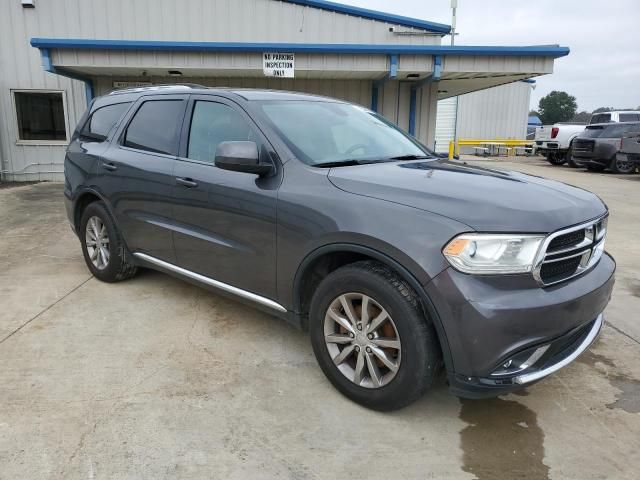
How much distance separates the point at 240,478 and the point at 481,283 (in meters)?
1.39

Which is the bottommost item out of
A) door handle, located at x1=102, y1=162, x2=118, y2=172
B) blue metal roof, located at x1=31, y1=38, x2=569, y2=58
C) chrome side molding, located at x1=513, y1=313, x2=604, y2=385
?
chrome side molding, located at x1=513, y1=313, x2=604, y2=385

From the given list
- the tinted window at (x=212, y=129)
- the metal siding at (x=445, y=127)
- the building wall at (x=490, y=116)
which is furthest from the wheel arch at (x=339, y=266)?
the building wall at (x=490, y=116)

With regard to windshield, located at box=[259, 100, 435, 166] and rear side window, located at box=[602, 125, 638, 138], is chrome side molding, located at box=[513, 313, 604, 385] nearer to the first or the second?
windshield, located at box=[259, 100, 435, 166]

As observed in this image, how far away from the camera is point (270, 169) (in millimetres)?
3041

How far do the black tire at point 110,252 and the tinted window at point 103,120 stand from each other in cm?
68

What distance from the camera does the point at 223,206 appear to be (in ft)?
10.8

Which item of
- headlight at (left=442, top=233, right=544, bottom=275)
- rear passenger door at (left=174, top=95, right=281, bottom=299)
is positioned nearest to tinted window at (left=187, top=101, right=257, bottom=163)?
rear passenger door at (left=174, top=95, right=281, bottom=299)

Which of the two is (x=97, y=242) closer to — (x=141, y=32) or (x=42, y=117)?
(x=141, y=32)

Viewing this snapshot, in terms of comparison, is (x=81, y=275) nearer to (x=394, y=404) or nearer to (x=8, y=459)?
(x=8, y=459)

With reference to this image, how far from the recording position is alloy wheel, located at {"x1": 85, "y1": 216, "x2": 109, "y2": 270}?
466cm

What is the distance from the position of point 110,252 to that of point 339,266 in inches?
102

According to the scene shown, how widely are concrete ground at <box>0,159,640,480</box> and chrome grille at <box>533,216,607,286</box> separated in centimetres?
84

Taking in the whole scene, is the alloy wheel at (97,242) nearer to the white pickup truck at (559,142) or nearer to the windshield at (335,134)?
the windshield at (335,134)

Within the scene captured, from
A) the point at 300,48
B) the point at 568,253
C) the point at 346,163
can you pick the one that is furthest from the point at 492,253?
the point at 300,48
